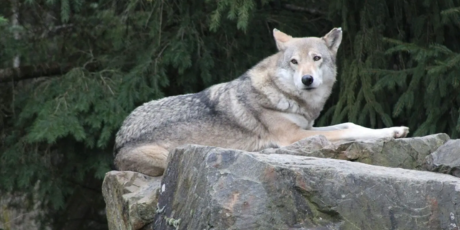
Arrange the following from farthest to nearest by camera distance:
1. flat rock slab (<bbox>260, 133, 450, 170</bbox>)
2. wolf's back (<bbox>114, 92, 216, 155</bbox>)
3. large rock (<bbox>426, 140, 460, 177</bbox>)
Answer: wolf's back (<bbox>114, 92, 216, 155</bbox>), flat rock slab (<bbox>260, 133, 450, 170</bbox>), large rock (<bbox>426, 140, 460, 177</bbox>)

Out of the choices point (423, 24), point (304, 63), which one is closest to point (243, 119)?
point (304, 63)

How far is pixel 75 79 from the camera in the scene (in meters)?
9.48

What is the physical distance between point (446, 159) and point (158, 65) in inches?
187

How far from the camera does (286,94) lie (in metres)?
6.97

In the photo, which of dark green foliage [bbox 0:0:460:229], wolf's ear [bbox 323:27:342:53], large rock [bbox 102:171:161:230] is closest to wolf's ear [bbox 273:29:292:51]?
wolf's ear [bbox 323:27:342:53]

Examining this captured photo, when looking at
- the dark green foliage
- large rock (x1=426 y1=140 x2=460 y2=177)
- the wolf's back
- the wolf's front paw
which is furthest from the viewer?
the dark green foliage

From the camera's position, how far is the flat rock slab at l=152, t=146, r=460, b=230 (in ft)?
15.5

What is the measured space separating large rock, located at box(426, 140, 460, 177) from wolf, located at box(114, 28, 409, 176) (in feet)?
3.74

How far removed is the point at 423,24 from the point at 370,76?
78 centimetres

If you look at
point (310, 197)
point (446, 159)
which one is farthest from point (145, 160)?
point (446, 159)

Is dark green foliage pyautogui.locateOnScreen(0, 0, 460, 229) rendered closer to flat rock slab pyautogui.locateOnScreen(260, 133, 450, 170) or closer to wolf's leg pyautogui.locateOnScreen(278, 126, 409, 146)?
wolf's leg pyautogui.locateOnScreen(278, 126, 409, 146)

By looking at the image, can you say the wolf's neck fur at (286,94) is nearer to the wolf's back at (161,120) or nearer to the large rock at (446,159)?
the wolf's back at (161,120)

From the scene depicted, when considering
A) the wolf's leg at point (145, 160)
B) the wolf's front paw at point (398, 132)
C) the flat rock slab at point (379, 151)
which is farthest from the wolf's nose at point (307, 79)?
the wolf's leg at point (145, 160)

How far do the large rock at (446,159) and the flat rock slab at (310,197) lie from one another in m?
0.41
